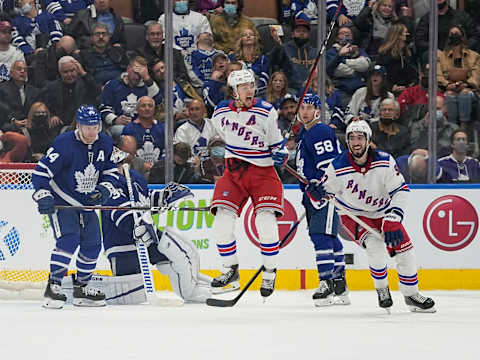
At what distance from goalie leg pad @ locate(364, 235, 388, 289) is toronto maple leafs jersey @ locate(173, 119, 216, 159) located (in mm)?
2080

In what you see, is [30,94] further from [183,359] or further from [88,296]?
[183,359]

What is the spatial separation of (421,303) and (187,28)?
116 inches

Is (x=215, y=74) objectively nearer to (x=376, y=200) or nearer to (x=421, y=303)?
(x=376, y=200)

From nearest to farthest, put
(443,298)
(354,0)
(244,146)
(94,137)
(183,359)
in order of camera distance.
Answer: (183,359) → (244,146) → (94,137) → (443,298) → (354,0)

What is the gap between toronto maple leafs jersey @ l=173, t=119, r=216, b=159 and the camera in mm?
6880

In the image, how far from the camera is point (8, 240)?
651 centimetres

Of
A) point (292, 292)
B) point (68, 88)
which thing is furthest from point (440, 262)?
point (68, 88)

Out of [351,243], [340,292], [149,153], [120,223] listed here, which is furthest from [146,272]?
[351,243]

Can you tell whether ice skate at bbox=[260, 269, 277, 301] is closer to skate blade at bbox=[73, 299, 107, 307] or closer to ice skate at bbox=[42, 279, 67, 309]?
skate blade at bbox=[73, 299, 107, 307]

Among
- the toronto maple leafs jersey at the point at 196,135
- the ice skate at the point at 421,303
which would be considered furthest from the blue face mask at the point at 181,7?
the ice skate at the point at 421,303

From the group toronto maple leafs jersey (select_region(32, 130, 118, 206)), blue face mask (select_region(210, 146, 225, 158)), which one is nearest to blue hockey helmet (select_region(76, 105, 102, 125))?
toronto maple leafs jersey (select_region(32, 130, 118, 206))

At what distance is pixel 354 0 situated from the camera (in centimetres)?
710

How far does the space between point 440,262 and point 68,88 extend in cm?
302

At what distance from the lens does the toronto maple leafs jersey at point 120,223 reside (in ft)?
19.2
